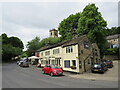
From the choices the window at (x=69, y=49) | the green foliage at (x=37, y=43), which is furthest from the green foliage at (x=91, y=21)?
the green foliage at (x=37, y=43)

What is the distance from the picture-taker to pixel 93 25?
1188 inches

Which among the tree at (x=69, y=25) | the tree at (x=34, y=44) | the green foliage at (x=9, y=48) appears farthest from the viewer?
the tree at (x=34, y=44)

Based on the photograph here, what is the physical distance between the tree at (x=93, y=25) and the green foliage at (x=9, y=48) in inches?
1278

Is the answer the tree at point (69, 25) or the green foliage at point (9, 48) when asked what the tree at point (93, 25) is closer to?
the tree at point (69, 25)

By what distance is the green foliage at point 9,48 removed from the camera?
48.4 meters

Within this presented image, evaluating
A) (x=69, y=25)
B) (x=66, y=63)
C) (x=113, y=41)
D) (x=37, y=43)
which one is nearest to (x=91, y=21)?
(x=69, y=25)

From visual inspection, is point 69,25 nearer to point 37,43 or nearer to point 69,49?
point 69,49

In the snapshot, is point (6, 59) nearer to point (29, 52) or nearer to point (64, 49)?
point (29, 52)

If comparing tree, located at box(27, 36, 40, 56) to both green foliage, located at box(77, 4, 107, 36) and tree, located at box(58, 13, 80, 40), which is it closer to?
tree, located at box(58, 13, 80, 40)

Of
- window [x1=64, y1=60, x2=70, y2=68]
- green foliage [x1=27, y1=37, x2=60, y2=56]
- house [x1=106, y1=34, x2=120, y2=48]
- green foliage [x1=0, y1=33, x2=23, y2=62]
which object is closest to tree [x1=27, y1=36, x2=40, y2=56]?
green foliage [x1=27, y1=37, x2=60, y2=56]

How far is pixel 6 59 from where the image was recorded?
58.6 m

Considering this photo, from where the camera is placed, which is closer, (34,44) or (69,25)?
(69,25)

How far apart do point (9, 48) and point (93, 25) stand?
3718cm

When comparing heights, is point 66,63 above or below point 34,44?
below
